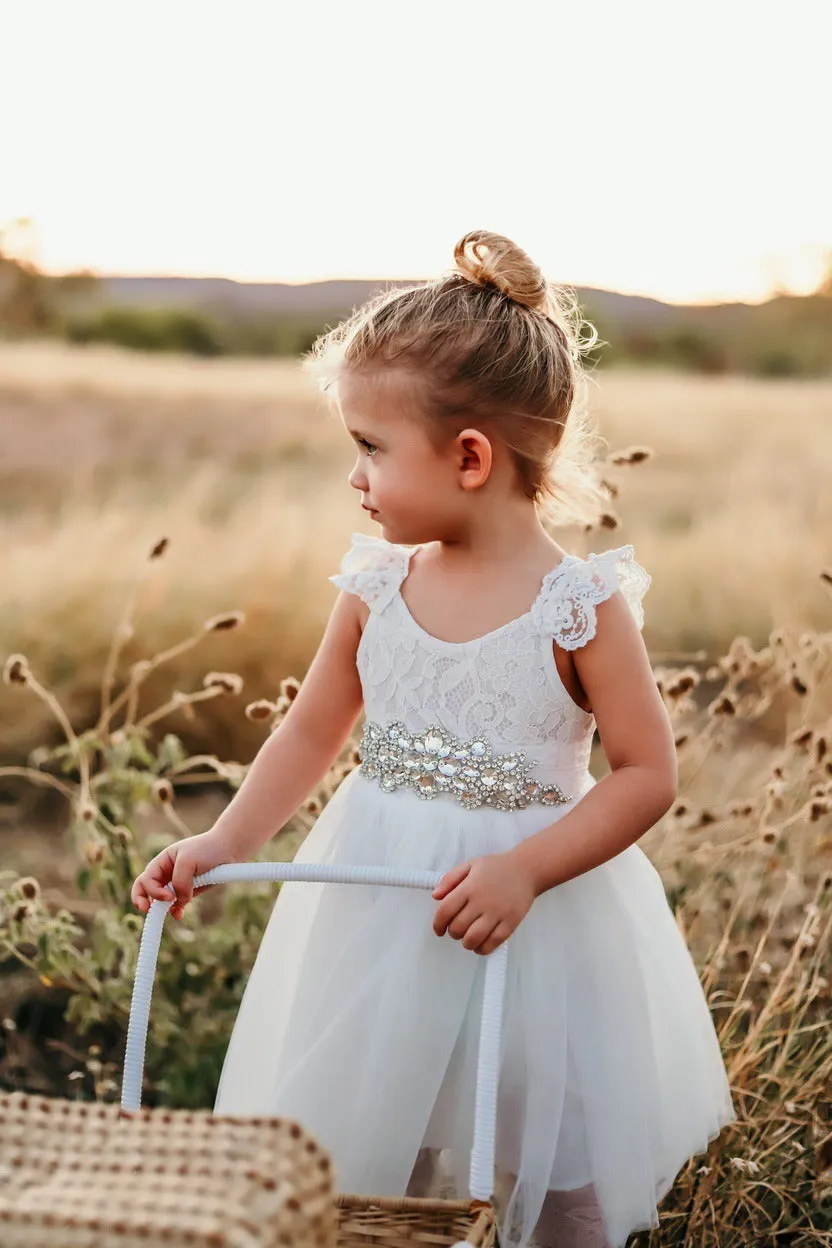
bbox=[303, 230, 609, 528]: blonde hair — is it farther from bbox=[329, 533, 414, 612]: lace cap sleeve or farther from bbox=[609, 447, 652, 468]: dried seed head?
bbox=[609, 447, 652, 468]: dried seed head

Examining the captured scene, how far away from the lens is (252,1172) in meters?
0.93

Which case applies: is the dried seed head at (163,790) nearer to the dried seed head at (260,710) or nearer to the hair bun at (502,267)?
the dried seed head at (260,710)

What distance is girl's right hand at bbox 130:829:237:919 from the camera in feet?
4.63

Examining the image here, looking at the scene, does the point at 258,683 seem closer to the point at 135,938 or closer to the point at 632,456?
the point at 135,938

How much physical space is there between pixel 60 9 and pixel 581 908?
92.3 inches

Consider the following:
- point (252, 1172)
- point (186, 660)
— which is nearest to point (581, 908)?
point (252, 1172)

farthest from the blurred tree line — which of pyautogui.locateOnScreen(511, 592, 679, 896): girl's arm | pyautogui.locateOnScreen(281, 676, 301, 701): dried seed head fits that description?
pyautogui.locateOnScreen(511, 592, 679, 896): girl's arm

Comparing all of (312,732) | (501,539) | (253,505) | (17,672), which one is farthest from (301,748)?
(253,505)

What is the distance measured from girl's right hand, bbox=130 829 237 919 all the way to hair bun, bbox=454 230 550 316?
2.20ft

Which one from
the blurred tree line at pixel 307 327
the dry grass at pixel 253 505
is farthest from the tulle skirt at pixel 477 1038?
the blurred tree line at pixel 307 327

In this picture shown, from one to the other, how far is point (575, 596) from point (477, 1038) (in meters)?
0.46

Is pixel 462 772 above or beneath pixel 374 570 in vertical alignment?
beneath

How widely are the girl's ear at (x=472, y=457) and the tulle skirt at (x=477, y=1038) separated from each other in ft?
1.11

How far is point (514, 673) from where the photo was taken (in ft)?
4.67
